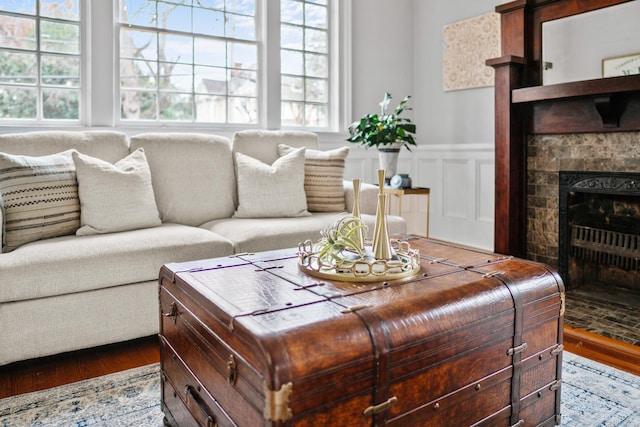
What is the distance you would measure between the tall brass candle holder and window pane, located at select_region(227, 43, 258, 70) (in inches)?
114

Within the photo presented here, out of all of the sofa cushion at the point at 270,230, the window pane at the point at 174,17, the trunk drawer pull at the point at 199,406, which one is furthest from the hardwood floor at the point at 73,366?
the window pane at the point at 174,17

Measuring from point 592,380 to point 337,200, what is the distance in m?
1.69

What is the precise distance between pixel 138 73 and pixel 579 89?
3030 mm

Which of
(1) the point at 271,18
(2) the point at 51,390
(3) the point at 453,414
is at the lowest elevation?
(2) the point at 51,390

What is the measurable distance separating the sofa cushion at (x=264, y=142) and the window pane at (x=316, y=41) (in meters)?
1.53

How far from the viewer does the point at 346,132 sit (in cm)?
461

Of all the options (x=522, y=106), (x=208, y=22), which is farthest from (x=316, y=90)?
(x=522, y=106)

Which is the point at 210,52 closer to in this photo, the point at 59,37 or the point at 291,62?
the point at 291,62

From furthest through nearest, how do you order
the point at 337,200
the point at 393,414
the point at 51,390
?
the point at 337,200, the point at 51,390, the point at 393,414

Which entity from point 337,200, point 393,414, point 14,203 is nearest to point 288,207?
point 337,200

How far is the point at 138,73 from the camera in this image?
364 centimetres

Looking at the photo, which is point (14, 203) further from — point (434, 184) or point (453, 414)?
point (434, 184)

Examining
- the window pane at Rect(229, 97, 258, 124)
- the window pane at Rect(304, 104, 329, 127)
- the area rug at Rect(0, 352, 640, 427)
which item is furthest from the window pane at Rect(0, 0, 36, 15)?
the area rug at Rect(0, 352, 640, 427)

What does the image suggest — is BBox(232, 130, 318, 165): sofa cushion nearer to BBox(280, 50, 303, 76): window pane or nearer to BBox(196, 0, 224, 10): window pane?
BBox(280, 50, 303, 76): window pane
